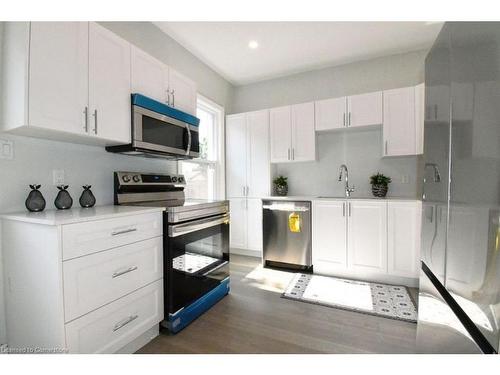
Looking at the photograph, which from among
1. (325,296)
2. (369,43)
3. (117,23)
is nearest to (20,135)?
(117,23)

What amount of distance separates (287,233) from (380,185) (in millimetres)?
1271

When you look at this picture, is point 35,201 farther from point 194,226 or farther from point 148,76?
point 148,76

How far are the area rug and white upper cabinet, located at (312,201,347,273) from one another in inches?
6.8

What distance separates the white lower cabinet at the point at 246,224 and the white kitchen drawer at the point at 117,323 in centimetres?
190

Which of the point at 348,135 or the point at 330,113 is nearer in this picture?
the point at 330,113

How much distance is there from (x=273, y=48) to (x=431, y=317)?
2.98 metres

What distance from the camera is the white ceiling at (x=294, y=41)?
251 centimetres

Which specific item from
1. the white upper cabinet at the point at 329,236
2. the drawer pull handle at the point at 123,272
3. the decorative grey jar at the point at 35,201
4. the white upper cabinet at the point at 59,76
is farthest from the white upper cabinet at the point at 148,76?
the white upper cabinet at the point at 329,236

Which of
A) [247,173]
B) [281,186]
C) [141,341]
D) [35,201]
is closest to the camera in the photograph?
[35,201]

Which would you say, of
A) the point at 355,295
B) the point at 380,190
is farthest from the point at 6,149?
the point at 380,190

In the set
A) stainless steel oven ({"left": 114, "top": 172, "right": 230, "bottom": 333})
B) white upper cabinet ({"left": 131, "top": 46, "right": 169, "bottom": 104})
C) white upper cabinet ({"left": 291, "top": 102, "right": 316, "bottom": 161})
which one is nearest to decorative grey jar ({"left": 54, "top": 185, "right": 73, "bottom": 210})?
stainless steel oven ({"left": 114, "top": 172, "right": 230, "bottom": 333})

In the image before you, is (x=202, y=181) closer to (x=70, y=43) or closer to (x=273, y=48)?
(x=273, y=48)

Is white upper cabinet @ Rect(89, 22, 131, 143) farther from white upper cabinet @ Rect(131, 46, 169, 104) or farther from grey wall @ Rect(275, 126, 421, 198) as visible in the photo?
grey wall @ Rect(275, 126, 421, 198)

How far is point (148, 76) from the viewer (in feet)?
6.49
